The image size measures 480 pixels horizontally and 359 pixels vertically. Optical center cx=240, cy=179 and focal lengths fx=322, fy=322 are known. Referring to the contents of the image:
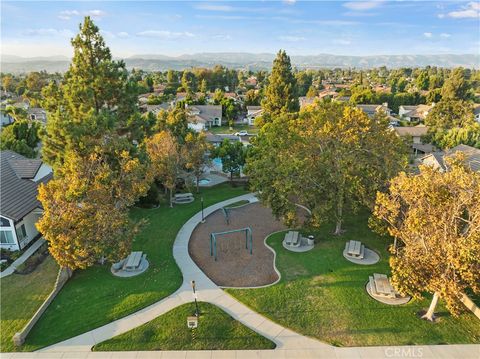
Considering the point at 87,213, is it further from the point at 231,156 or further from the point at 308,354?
the point at 231,156

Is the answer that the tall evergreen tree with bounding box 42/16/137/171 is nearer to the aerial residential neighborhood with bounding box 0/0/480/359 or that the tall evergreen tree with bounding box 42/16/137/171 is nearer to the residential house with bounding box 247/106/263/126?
the aerial residential neighborhood with bounding box 0/0/480/359

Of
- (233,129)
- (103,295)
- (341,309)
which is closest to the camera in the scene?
(341,309)

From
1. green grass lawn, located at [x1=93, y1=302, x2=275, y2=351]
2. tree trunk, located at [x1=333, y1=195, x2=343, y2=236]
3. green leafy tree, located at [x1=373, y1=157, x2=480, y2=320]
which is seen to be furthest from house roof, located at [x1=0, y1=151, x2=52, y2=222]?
green leafy tree, located at [x1=373, y1=157, x2=480, y2=320]

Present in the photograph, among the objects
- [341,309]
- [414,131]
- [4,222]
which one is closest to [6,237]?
[4,222]

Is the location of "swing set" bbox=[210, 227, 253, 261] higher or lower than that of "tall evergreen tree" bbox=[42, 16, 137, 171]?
lower

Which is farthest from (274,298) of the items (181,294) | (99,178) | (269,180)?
(99,178)
